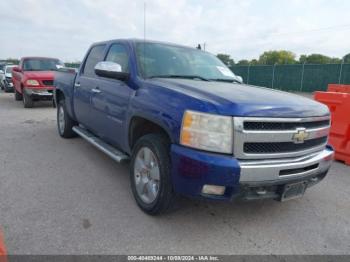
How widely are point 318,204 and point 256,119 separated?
5.89 feet

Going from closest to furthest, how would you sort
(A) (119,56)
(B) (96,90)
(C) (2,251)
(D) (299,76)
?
1. (C) (2,251)
2. (A) (119,56)
3. (B) (96,90)
4. (D) (299,76)

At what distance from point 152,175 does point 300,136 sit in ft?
4.86

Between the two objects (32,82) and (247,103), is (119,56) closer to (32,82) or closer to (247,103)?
(247,103)

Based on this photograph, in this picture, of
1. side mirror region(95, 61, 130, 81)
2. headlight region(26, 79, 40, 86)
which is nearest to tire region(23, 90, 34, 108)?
headlight region(26, 79, 40, 86)

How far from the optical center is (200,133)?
2.59 m

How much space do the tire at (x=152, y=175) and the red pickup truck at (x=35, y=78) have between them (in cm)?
891

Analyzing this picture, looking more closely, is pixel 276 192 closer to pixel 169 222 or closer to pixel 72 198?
pixel 169 222

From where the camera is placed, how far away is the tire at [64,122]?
6.14 m

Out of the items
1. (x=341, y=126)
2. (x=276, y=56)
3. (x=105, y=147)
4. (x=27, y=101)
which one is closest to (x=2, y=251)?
(x=105, y=147)

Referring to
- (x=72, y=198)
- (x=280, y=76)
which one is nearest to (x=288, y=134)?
(x=72, y=198)

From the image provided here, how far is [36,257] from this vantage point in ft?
8.11

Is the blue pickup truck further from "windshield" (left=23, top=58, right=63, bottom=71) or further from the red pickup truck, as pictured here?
"windshield" (left=23, top=58, right=63, bottom=71)

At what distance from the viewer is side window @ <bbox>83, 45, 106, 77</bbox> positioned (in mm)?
4850

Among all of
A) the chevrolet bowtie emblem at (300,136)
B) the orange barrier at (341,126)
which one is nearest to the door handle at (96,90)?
the chevrolet bowtie emblem at (300,136)
